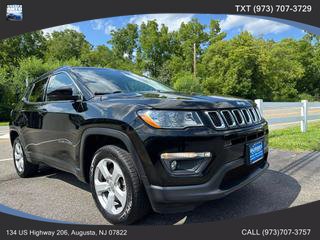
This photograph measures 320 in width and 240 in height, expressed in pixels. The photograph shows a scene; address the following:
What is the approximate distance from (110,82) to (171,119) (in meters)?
1.33

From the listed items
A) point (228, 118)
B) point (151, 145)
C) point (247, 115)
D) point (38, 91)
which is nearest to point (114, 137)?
point (151, 145)

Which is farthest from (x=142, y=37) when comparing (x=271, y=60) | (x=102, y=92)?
(x=102, y=92)

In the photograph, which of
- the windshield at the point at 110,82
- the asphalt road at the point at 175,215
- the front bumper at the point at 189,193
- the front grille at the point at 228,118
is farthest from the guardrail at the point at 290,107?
the front bumper at the point at 189,193

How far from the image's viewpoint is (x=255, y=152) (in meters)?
2.63

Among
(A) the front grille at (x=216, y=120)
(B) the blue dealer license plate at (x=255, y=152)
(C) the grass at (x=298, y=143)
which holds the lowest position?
(C) the grass at (x=298, y=143)

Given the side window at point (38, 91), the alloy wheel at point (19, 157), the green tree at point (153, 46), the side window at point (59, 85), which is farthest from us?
the green tree at point (153, 46)

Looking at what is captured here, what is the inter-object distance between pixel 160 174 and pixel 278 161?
3565 mm

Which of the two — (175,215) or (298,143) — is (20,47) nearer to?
(298,143)

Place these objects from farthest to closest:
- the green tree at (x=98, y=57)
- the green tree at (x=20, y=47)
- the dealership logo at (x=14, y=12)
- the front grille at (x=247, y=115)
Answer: the green tree at (x=98, y=57), the green tree at (x=20, y=47), the dealership logo at (x=14, y=12), the front grille at (x=247, y=115)

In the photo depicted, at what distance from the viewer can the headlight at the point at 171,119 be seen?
2.15 metres

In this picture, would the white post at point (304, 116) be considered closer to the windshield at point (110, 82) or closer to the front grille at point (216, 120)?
the windshield at point (110, 82)

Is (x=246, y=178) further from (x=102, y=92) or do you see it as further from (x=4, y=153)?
(x=4, y=153)

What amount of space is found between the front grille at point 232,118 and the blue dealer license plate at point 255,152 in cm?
24

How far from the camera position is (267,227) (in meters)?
2.54
